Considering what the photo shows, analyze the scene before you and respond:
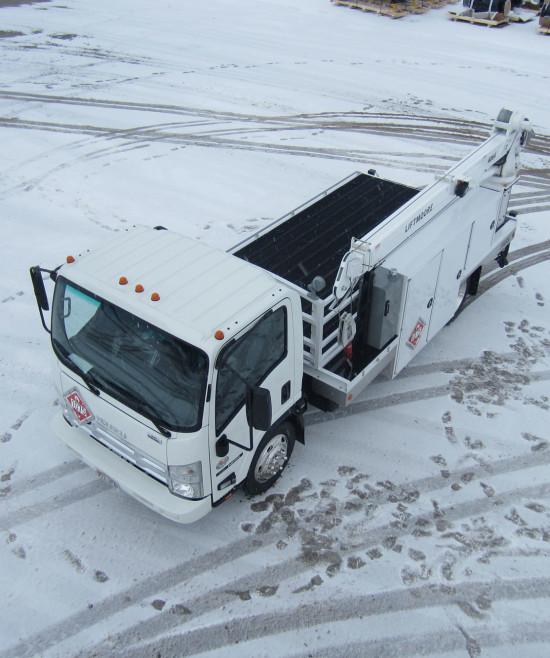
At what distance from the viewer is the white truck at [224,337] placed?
496 cm

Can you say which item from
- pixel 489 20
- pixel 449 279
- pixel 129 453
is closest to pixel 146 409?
pixel 129 453

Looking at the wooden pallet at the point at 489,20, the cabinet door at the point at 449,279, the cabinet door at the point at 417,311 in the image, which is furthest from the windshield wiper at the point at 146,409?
the wooden pallet at the point at 489,20

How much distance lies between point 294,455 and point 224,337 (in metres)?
2.47

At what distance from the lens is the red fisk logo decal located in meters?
5.54

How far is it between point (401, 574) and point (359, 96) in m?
13.0

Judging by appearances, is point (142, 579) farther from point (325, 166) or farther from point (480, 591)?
point (325, 166)

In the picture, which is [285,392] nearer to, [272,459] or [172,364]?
[272,459]

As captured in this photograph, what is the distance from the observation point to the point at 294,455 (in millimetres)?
6797

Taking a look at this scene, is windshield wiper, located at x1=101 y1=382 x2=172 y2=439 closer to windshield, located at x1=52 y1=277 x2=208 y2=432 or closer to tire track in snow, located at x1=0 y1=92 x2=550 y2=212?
windshield, located at x1=52 y1=277 x2=208 y2=432

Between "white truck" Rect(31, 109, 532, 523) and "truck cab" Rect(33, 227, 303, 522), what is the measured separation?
0.04 ft

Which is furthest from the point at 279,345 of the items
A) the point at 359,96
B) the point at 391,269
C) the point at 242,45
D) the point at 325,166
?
the point at 242,45

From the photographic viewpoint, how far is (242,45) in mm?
18453

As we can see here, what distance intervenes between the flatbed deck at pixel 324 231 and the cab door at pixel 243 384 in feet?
3.46

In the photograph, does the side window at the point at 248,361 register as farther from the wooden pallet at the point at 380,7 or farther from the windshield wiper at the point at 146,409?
the wooden pallet at the point at 380,7
